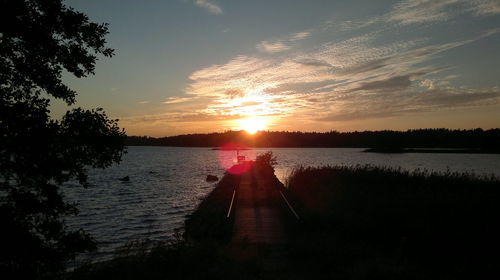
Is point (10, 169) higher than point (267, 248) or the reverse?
higher

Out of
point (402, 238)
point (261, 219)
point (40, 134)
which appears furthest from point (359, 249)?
point (40, 134)

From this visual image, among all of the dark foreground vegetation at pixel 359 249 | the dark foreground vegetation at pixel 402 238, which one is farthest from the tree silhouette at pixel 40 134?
the dark foreground vegetation at pixel 402 238

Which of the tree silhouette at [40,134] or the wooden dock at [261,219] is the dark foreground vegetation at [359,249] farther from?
the tree silhouette at [40,134]

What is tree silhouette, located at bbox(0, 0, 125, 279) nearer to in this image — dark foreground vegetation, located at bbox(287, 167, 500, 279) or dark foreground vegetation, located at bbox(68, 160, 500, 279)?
dark foreground vegetation, located at bbox(68, 160, 500, 279)

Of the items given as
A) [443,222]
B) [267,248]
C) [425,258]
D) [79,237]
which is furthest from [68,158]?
→ [443,222]

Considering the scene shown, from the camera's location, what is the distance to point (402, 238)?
10.6 m

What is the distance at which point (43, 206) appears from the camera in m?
7.03

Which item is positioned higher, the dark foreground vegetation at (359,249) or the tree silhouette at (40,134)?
the tree silhouette at (40,134)

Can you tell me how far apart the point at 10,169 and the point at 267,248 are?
7.90m

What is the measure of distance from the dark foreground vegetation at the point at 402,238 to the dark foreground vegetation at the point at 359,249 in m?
0.03

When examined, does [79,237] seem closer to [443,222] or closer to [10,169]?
[10,169]

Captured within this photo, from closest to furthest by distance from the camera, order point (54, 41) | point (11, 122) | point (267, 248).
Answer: point (11, 122) → point (54, 41) → point (267, 248)

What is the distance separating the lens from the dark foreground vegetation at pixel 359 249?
358 inches

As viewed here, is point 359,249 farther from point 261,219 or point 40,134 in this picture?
point 40,134
